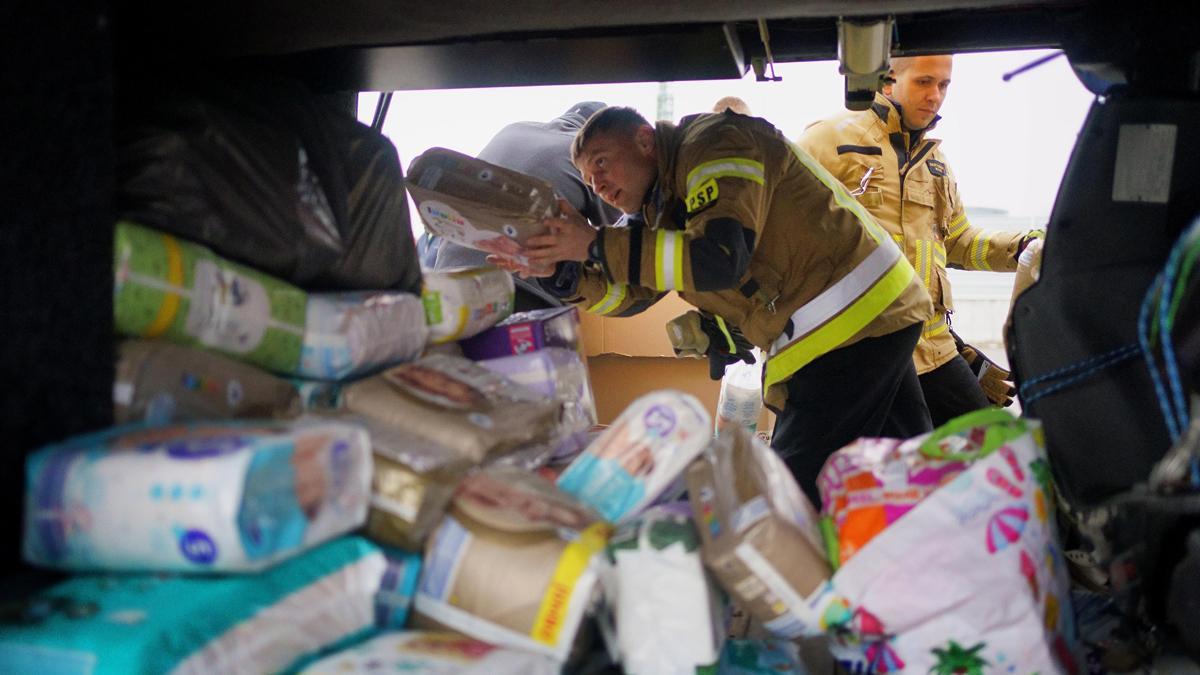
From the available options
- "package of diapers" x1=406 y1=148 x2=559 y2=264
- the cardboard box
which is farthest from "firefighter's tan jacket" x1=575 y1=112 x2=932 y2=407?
the cardboard box

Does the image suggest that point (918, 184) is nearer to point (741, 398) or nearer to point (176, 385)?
point (741, 398)

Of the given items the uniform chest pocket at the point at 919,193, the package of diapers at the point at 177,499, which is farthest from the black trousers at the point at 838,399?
the package of diapers at the point at 177,499

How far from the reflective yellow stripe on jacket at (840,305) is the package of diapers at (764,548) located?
3.89 ft

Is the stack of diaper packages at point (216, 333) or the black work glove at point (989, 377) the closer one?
the stack of diaper packages at point (216, 333)

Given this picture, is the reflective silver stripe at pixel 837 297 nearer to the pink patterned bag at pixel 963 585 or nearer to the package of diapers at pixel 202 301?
the pink patterned bag at pixel 963 585

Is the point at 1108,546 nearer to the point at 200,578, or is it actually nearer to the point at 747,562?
the point at 747,562

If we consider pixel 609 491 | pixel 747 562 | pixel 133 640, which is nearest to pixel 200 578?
pixel 133 640

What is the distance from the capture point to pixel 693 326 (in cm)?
309

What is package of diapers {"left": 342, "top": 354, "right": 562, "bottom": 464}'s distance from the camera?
160 cm

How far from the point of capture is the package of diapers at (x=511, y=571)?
1319 mm

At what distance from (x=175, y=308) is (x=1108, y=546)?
1630 mm

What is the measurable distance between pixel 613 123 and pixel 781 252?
2.03ft

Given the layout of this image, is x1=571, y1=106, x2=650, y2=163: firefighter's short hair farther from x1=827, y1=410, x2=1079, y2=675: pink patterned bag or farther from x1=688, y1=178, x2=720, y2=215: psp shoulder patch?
x1=827, y1=410, x2=1079, y2=675: pink patterned bag

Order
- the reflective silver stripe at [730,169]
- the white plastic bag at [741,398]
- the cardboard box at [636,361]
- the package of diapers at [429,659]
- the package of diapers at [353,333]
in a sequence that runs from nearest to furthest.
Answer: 1. the package of diapers at [429,659]
2. the package of diapers at [353,333]
3. the reflective silver stripe at [730,169]
4. the white plastic bag at [741,398]
5. the cardboard box at [636,361]
